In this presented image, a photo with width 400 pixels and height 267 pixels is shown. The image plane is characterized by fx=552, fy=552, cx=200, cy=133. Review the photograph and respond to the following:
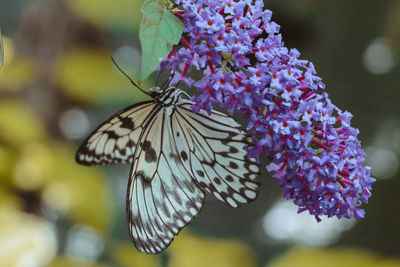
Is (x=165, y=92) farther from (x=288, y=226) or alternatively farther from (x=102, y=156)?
(x=288, y=226)

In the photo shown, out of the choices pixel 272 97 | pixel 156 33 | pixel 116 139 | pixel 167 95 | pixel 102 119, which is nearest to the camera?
pixel 156 33

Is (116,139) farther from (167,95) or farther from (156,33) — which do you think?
(156,33)

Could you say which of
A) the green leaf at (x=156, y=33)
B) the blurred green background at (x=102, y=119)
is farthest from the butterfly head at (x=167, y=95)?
the blurred green background at (x=102, y=119)

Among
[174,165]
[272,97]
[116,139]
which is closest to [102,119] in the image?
[116,139]

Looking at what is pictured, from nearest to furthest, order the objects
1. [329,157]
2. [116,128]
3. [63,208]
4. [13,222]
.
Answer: [329,157]
[116,128]
[13,222]
[63,208]

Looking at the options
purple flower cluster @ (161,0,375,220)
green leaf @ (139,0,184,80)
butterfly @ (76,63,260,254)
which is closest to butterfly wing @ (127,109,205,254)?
butterfly @ (76,63,260,254)

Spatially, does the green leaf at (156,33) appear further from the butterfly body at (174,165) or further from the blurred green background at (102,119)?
the blurred green background at (102,119)

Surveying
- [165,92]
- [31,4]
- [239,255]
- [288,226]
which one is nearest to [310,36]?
[288,226]
